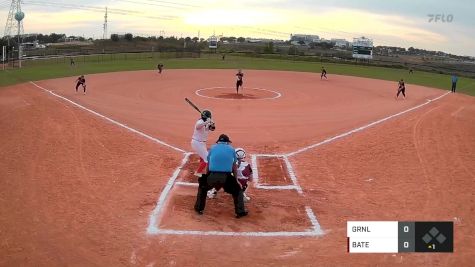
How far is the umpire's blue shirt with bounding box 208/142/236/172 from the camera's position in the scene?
9258mm

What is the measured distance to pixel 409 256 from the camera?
7738mm

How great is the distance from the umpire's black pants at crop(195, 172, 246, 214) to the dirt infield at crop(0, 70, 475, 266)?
27 centimetres

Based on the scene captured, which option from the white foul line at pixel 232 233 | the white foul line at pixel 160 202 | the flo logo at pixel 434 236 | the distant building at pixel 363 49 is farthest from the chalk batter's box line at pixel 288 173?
the distant building at pixel 363 49

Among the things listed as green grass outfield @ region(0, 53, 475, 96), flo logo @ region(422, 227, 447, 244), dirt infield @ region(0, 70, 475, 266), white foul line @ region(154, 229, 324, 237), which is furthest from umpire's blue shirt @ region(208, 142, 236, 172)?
green grass outfield @ region(0, 53, 475, 96)

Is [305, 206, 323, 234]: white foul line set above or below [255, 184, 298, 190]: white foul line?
below

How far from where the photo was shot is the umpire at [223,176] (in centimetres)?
923

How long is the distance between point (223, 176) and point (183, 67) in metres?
43.3

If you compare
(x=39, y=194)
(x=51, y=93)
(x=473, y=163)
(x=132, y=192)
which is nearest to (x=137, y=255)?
(x=132, y=192)

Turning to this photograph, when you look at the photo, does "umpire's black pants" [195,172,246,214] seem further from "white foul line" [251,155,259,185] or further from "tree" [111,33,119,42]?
"tree" [111,33,119,42]

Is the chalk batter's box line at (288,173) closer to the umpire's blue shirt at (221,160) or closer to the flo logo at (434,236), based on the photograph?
the umpire's blue shirt at (221,160)

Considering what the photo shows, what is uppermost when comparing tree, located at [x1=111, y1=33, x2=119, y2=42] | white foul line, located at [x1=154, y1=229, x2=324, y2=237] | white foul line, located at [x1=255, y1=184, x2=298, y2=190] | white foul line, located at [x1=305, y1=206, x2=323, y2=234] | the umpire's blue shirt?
tree, located at [x1=111, y1=33, x2=119, y2=42]

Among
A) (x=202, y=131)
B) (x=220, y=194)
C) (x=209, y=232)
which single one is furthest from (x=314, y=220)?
(x=202, y=131)

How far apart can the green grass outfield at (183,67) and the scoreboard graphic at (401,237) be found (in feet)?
99.6

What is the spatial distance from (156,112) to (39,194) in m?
11.6
